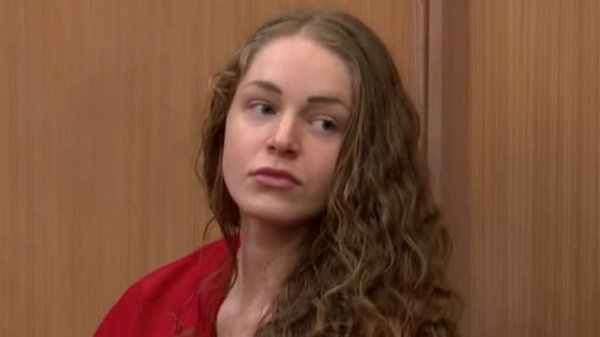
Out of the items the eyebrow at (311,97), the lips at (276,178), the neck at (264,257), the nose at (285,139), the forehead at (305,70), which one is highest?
the forehead at (305,70)

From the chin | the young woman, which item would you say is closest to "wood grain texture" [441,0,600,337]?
the young woman

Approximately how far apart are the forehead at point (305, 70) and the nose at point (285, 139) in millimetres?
24

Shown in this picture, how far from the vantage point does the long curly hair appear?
2.71 ft

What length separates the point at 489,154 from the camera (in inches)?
38.5

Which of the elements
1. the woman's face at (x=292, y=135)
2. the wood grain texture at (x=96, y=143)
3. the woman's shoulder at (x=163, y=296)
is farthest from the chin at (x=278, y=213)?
the wood grain texture at (x=96, y=143)

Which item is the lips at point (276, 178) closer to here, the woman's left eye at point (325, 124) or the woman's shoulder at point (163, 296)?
the woman's left eye at point (325, 124)

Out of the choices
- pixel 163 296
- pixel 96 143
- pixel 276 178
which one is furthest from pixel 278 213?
pixel 96 143

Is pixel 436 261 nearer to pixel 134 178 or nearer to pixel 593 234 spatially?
pixel 593 234

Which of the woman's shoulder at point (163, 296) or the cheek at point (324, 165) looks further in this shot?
the woman's shoulder at point (163, 296)

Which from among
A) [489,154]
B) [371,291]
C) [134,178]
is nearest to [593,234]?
[489,154]

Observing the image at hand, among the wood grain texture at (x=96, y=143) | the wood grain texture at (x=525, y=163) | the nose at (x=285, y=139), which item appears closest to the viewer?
the nose at (x=285, y=139)

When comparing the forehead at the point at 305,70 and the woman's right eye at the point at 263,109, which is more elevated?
the forehead at the point at 305,70

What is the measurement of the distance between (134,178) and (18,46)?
0.20 m

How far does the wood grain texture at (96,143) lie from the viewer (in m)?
1.15
